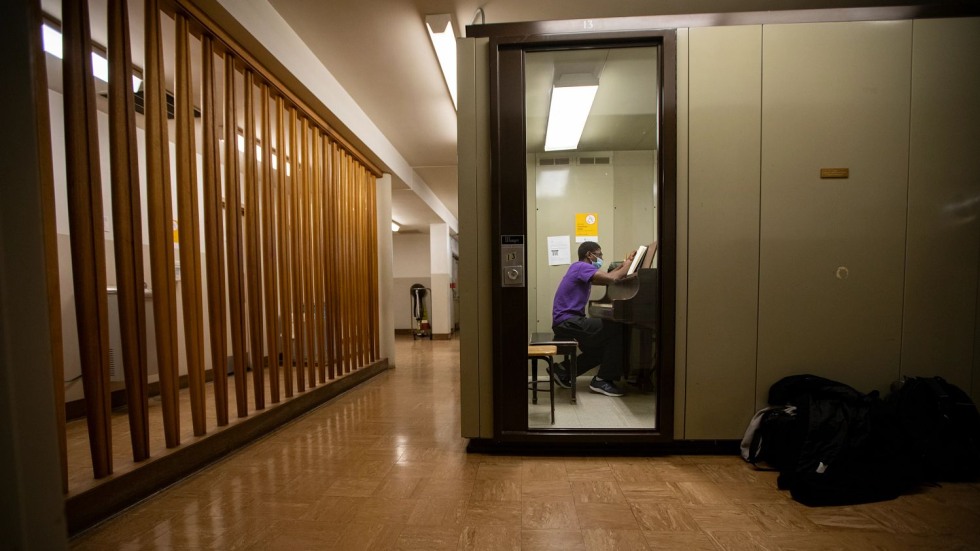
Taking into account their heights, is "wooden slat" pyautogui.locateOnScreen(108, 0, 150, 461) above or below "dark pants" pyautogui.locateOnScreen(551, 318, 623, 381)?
above

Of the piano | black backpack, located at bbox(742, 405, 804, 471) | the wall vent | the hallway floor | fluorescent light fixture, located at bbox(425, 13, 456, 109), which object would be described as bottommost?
the hallway floor

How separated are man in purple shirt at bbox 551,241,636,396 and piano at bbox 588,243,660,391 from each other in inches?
5.5

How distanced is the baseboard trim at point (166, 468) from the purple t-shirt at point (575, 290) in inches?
90.1

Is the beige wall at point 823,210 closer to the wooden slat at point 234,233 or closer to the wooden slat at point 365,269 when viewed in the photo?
the wooden slat at point 234,233

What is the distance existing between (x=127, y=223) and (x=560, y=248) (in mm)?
3225

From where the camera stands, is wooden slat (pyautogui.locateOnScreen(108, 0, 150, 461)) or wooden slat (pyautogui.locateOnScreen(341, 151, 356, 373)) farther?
wooden slat (pyautogui.locateOnScreen(341, 151, 356, 373))

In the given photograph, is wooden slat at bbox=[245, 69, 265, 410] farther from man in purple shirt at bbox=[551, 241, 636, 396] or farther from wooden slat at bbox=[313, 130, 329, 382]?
man in purple shirt at bbox=[551, 241, 636, 396]

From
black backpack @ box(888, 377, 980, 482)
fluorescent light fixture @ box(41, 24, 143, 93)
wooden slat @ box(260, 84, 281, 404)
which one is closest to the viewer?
black backpack @ box(888, 377, 980, 482)

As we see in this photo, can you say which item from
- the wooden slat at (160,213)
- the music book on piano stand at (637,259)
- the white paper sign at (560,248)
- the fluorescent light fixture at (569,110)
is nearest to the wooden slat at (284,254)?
the wooden slat at (160,213)

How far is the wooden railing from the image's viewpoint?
151 centimetres

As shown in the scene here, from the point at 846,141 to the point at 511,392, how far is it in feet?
7.48

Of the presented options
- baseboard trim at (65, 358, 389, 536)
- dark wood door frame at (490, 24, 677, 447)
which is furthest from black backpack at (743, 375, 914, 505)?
baseboard trim at (65, 358, 389, 536)

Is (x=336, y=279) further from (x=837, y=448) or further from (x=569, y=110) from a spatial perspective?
(x=837, y=448)

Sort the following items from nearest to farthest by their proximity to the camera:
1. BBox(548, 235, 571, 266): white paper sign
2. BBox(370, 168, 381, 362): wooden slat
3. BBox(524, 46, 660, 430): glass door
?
BBox(524, 46, 660, 430): glass door < BBox(548, 235, 571, 266): white paper sign < BBox(370, 168, 381, 362): wooden slat
